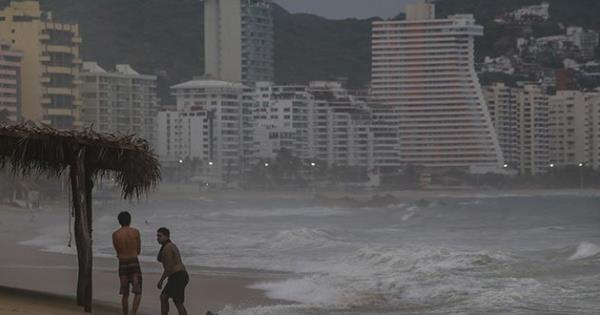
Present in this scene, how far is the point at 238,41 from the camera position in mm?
110750

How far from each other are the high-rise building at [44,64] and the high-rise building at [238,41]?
1214 inches

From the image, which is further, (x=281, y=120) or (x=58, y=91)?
(x=281, y=120)

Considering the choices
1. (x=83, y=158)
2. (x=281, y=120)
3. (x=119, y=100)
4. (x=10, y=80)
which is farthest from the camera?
(x=281, y=120)

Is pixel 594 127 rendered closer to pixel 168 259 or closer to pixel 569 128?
pixel 569 128

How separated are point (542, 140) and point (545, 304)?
74433 mm

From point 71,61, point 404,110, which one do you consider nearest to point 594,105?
point 404,110

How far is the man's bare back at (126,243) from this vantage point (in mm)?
8867

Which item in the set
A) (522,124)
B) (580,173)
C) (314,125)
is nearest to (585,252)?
(580,173)

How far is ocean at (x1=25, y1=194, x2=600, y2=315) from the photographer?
13.5 meters

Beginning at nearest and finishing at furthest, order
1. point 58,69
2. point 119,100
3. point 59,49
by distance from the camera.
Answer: point 58,69 → point 59,49 → point 119,100

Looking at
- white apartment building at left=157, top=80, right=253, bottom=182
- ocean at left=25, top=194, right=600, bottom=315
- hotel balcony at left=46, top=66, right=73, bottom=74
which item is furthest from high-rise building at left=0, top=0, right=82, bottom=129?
ocean at left=25, top=194, right=600, bottom=315

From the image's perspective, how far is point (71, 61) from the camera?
7525cm

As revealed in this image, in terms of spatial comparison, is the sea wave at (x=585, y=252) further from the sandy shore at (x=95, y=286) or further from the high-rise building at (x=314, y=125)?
the high-rise building at (x=314, y=125)

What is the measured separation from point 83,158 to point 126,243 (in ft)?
3.02
